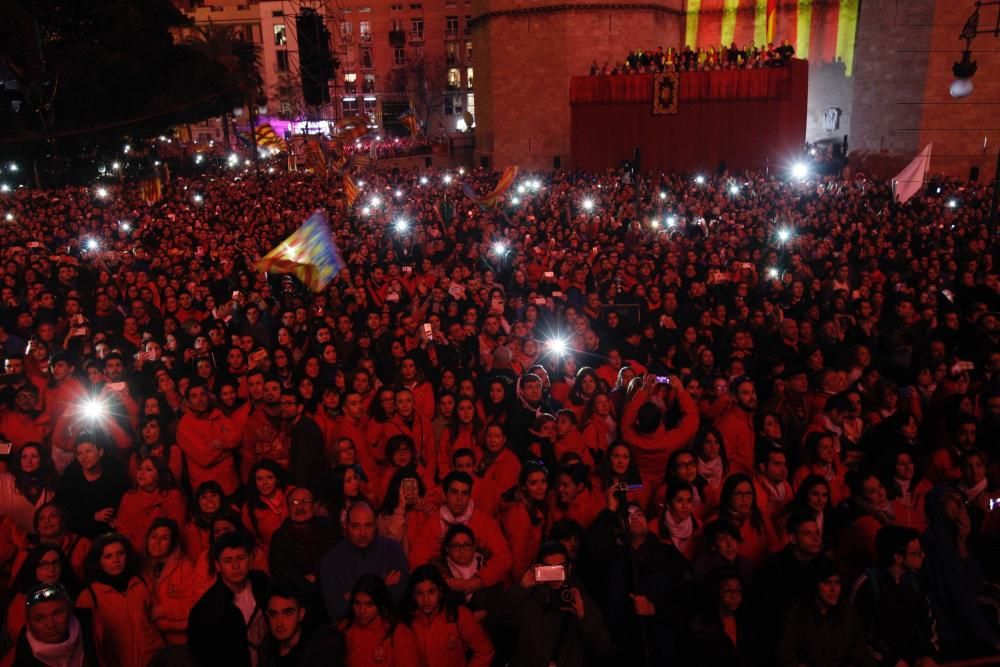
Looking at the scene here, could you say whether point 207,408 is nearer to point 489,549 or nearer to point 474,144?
point 489,549

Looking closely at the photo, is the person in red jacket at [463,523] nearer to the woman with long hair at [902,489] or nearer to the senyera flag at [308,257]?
the woman with long hair at [902,489]

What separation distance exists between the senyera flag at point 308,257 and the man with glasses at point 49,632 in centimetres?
552

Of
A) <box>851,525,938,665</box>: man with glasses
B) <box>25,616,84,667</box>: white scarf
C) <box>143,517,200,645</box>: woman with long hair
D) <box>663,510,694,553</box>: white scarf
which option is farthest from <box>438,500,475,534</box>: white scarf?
<box>851,525,938,665</box>: man with glasses

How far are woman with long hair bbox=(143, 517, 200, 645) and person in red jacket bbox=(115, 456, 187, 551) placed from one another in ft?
2.43

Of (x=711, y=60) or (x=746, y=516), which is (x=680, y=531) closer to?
(x=746, y=516)

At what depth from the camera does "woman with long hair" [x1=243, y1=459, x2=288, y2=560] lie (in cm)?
429

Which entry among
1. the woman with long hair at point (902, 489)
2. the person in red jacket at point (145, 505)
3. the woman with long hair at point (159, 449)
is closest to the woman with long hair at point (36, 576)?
the person in red jacket at point (145, 505)

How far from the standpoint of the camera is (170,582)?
3.57 metres

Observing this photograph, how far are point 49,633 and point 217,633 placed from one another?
27.4 inches

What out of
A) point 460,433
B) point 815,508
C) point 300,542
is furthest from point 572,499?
point 300,542

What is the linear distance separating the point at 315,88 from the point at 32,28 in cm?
1349

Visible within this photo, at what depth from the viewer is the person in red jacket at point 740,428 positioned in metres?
5.07

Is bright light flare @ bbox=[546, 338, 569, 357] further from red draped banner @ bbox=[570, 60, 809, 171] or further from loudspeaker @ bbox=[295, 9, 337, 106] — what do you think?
red draped banner @ bbox=[570, 60, 809, 171]

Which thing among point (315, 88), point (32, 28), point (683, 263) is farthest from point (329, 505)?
point (315, 88)
